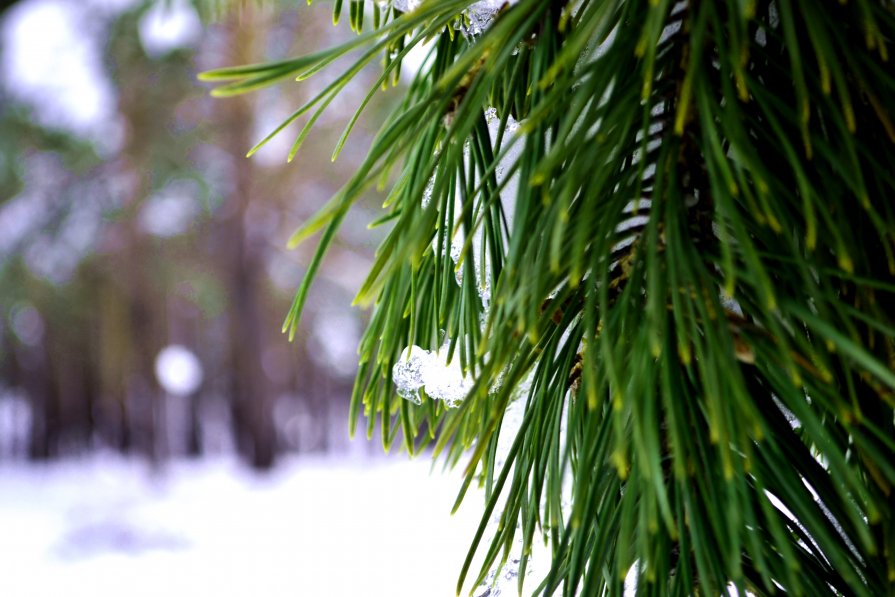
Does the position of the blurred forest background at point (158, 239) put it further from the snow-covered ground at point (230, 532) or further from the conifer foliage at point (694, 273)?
the conifer foliage at point (694, 273)

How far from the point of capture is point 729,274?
0.18 metres

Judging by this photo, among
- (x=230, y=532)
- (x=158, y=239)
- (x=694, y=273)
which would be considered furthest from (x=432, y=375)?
(x=158, y=239)

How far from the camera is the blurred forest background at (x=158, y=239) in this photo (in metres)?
3.82

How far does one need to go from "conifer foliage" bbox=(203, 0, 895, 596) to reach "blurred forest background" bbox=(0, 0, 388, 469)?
301 centimetres

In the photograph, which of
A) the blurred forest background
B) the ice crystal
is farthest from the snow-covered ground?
the ice crystal

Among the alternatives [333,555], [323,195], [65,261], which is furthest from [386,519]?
[65,261]

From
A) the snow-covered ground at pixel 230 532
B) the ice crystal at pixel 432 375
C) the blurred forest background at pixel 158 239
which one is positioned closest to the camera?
the ice crystal at pixel 432 375

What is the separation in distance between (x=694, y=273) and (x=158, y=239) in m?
4.61

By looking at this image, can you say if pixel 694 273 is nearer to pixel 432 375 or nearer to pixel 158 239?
pixel 432 375

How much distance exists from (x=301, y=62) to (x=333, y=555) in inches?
122

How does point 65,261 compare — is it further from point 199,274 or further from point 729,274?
point 729,274

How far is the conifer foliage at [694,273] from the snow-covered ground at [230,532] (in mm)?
1944

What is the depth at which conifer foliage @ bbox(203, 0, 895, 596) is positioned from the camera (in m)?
0.20

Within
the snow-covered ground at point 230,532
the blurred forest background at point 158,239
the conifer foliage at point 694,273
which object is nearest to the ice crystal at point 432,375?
the conifer foliage at point 694,273
